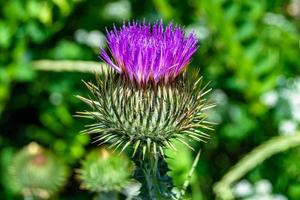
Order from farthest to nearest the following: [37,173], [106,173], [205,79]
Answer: [205,79] → [37,173] → [106,173]

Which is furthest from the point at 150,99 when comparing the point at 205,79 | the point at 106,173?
the point at 205,79

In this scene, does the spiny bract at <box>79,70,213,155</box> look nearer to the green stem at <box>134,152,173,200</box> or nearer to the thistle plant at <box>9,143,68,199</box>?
the green stem at <box>134,152,173,200</box>

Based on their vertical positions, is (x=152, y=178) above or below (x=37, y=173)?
below

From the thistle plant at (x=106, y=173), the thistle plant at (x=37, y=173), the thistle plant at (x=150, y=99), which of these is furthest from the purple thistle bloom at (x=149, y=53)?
the thistle plant at (x=37, y=173)

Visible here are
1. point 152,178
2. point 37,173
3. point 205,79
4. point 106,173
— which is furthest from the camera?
point 205,79

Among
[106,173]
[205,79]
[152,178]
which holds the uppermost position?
[205,79]

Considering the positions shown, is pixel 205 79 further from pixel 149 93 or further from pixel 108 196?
pixel 149 93

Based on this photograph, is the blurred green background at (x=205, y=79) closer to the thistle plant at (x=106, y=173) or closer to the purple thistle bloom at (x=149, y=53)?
the thistle plant at (x=106, y=173)

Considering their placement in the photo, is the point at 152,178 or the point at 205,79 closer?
the point at 152,178

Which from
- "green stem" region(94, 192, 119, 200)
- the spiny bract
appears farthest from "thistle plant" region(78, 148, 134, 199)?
the spiny bract
